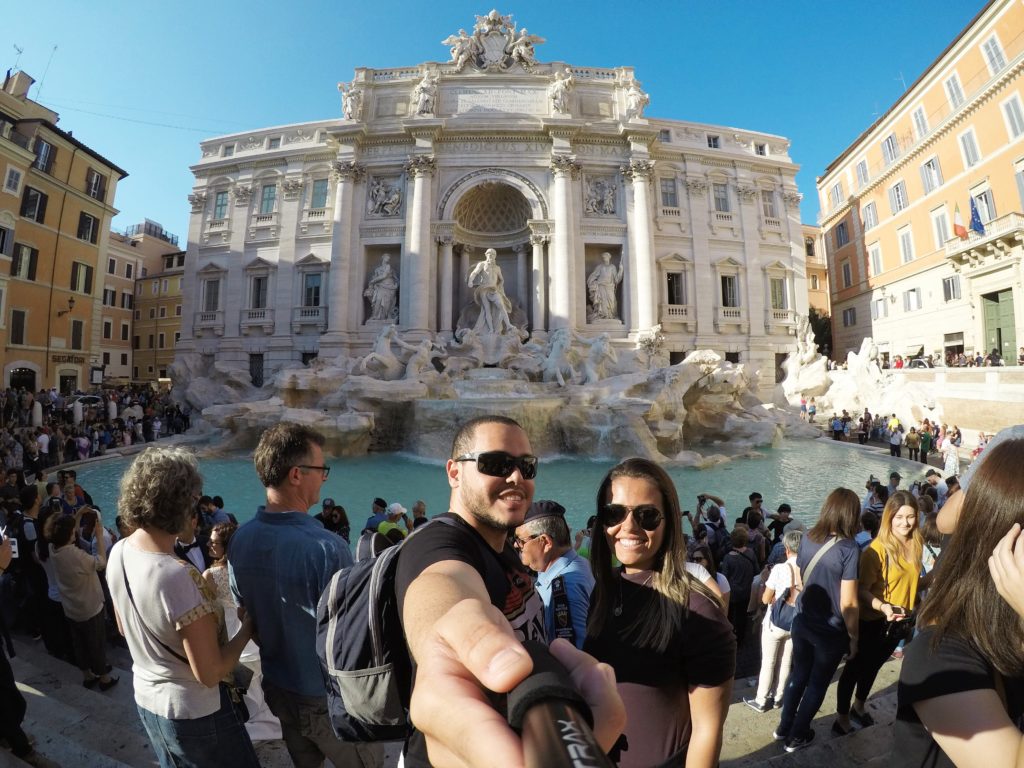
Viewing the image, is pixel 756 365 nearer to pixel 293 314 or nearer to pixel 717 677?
pixel 293 314

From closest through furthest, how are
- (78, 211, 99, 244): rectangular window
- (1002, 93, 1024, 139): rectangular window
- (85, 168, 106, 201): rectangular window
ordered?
(1002, 93, 1024, 139): rectangular window
(78, 211, 99, 244): rectangular window
(85, 168, 106, 201): rectangular window

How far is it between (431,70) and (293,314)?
10870 millimetres

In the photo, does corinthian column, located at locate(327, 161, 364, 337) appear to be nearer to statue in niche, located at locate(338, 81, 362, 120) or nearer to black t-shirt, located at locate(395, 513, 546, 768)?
statue in niche, located at locate(338, 81, 362, 120)

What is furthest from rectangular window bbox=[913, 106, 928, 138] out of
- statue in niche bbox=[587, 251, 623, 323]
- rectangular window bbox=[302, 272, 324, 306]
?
rectangular window bbox=[302, 272, 324, 306]

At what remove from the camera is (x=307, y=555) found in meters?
1.69

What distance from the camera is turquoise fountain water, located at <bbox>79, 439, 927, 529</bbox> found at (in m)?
8.15

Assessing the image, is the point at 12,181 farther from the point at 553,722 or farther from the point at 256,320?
the point at 553,722

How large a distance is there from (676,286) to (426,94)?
1229cm

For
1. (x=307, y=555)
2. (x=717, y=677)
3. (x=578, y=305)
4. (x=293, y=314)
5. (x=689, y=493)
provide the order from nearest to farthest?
(x=717, y=677) → (x=307, y=555) → (x=689, y=493) → (x=578, y=305) → (x=293, y=314)

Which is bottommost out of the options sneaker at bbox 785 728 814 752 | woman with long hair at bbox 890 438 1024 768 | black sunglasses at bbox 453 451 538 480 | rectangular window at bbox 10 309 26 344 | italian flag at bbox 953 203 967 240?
A: sneaker at bbox 785 728 814 752

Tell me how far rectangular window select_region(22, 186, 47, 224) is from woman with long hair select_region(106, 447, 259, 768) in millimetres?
23843

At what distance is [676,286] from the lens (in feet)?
70.4

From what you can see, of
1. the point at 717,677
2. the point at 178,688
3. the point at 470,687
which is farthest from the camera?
the point at 178,688

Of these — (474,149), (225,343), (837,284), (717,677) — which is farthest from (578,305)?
(717,677)
